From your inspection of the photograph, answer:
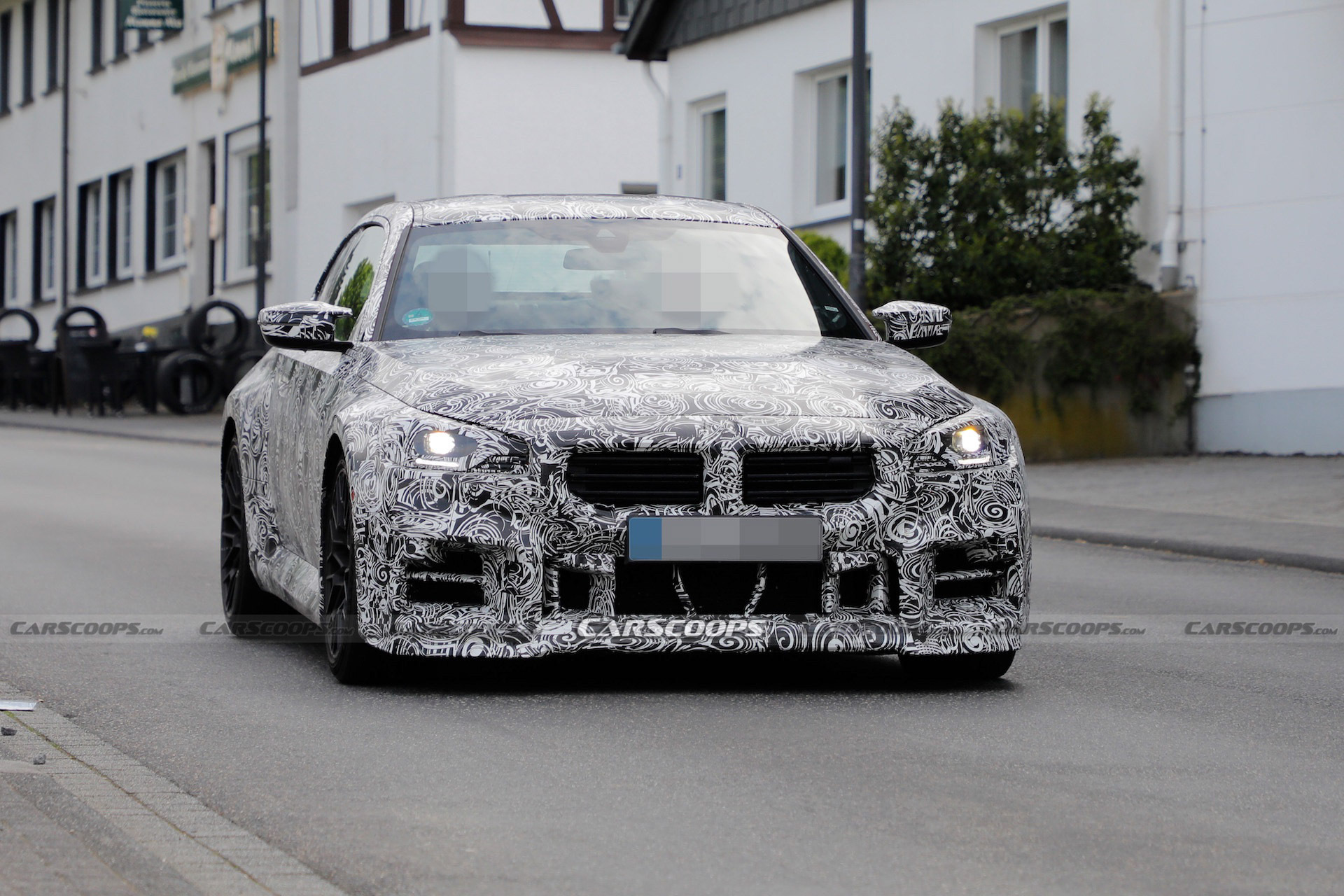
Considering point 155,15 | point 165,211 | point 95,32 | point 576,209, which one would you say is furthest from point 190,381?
point 576,209

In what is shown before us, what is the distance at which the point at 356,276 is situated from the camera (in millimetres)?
9047

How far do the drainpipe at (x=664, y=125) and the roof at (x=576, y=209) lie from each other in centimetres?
2047

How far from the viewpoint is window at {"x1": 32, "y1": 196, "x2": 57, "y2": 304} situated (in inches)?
1951

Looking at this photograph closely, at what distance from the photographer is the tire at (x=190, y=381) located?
34781 millimetres

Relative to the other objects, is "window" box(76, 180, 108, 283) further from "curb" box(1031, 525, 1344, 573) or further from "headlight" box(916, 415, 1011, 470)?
"headlight" box(916, 415, 1011, 470)

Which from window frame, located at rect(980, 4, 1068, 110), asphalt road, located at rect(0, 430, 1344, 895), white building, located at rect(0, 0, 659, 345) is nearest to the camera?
asphalt road, located at rect(0, 430, 1344, 895)

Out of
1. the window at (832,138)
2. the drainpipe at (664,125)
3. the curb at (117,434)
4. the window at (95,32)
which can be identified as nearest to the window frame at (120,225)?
the window at (95,32)

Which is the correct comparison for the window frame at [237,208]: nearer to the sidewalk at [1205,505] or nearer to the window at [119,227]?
the window at [119,227]

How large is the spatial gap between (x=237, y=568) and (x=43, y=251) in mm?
42126

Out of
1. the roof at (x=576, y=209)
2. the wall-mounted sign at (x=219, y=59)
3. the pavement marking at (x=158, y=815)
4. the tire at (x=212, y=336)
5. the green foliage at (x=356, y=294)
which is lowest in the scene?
the pavement marking at (x=158, y=815)

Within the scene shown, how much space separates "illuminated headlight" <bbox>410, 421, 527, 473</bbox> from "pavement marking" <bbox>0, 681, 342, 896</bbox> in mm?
1259

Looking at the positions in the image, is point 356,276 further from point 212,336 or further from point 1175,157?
point 212,336

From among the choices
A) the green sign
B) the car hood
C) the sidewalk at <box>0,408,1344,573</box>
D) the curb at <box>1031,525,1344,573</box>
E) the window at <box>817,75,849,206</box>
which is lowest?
the curb at <box>1031,525,1344,573</box>

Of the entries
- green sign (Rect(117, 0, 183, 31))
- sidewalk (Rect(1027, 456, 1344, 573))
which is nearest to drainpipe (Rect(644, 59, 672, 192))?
sidewalk (Rect(1027, 456, 1344, 573))
